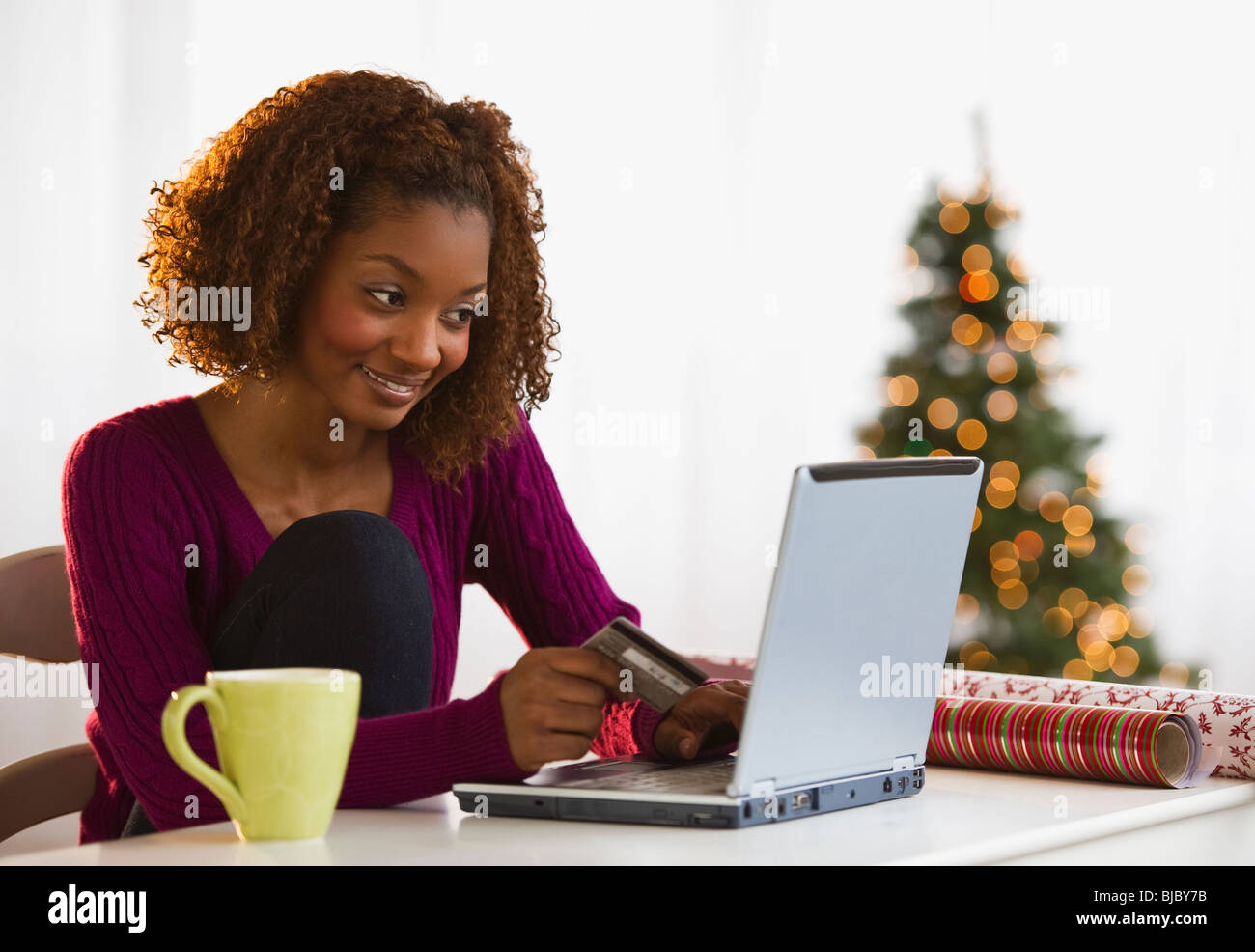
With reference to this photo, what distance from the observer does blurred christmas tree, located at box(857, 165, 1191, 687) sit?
295cm

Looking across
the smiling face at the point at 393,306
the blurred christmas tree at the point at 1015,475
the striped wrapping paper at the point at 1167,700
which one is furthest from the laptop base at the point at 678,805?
the blurred christmas tree at the point at 1015,475

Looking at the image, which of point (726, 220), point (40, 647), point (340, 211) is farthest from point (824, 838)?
point (726, 220)

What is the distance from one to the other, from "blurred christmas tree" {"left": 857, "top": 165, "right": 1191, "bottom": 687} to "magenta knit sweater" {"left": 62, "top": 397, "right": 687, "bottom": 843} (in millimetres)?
1601

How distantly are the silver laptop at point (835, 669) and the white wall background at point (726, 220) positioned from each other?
196 centimetres

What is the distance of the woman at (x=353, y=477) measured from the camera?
1040 mm

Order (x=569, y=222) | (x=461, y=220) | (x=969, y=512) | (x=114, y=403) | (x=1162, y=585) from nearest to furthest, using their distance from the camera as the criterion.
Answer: (x=969, y=512) < (x=461, y=220) < (x=114, y=403) < (x=1162, y=585) < (x=569, y=222)

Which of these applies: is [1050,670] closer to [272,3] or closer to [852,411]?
[852,411]

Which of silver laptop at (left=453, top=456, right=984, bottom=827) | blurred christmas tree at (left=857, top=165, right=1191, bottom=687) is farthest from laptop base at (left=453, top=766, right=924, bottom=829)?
blurred christmas tree at (left=857, top=165, right=1191, bottom=687)

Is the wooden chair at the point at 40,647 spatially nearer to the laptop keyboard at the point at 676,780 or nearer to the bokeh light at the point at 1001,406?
the laptop keyboard at the point at 676,780

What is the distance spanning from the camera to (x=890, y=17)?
3.42 m

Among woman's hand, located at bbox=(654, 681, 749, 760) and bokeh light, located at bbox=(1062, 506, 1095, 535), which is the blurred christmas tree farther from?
woman's hand, located at bbox=(654, 681, 749, 760)

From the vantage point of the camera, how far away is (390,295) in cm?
128
